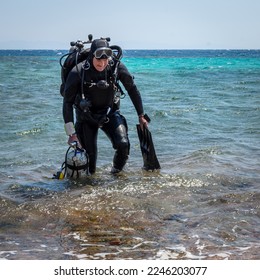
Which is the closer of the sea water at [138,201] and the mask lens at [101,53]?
the sea water at [138,201]

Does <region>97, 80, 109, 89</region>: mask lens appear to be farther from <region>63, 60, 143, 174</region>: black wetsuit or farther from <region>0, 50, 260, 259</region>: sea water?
<region>0, 50, 260, 259</region>: sea water

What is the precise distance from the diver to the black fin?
167mm

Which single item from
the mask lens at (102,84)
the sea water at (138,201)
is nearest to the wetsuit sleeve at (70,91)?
the mask lens at (102,84)

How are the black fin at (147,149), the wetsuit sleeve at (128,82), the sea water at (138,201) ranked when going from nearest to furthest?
1. the sea water at (138,201)
2. the wetsuit sleeve at (128,82)
3. the black fin at (147,149)

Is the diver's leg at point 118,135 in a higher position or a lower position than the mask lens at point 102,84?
lower

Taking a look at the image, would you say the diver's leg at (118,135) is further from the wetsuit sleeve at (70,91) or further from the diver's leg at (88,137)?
the wetsuit sleeve at (70,91)

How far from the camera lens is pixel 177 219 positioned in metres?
5.49

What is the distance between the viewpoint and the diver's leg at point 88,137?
7.21m

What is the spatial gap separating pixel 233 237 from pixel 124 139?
2649 mm

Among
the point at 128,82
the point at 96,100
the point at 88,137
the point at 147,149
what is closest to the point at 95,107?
the point at 96,100

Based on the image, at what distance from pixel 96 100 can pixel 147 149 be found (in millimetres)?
1207

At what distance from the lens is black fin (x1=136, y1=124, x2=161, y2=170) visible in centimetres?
764

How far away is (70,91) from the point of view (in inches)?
265
